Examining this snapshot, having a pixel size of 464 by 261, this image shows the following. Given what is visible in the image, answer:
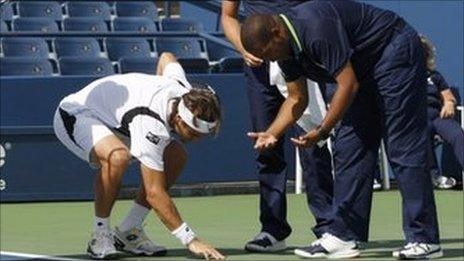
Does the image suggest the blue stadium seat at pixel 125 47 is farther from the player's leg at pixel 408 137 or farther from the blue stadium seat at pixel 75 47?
the player's leg at pixel 408 137

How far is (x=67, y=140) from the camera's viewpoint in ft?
26.7

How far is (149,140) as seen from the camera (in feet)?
24.8

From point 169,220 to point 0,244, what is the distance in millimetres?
1675

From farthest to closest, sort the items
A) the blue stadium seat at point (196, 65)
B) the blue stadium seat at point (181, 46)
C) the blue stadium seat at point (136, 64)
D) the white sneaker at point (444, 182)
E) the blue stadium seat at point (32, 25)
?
1. the blue stadium seat at point (32, 25)
2. the blue stadium seat at point (181, 46)
3. the blue stadium seat at point (196, 65)
4. the blue stadium seat at point (136, 64)
5. the white sneaker at point (444, 182)

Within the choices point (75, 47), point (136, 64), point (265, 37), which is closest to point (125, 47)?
point (75, 47)

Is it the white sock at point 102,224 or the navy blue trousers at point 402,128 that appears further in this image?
the white sock at point 102,224

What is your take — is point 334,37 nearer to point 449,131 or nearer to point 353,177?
point 353,177

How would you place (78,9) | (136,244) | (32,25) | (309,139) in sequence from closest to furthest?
1. (309,139)
2. (136,244)
3. (32,25)
4. (78,9)

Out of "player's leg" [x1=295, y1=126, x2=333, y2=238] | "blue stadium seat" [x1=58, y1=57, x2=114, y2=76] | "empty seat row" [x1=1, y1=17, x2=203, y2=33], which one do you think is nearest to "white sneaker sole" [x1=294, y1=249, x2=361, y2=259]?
"player's leg" [x1=295, y1=126, x2=333, y2=238]

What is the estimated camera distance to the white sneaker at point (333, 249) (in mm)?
7715

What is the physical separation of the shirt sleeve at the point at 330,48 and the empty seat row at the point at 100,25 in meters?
9.87

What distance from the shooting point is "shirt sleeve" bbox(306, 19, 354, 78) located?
7.21 metres

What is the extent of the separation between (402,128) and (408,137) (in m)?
0.06

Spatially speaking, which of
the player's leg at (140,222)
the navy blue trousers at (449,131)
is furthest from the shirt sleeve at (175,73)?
the navy blue trousers at (449,131)
